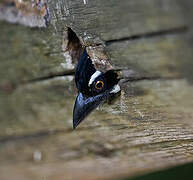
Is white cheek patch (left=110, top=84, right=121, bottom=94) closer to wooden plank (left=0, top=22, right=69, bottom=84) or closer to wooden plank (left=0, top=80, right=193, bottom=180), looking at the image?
wooden plank (left=0, top=80, right=193, bottom=180)

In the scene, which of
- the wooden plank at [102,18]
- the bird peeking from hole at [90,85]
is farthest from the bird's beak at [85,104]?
the wooden plank at [102,18]

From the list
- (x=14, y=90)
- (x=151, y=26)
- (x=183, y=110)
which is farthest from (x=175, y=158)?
(x=14, y=90)

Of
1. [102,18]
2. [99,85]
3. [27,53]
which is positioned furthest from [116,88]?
[27,53]

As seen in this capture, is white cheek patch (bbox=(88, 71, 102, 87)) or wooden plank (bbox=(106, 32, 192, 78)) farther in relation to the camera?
wooden plank (bbox=(106, 32, 192, 78))

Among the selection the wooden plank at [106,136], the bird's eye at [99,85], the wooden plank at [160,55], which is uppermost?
the bird's eye at [99,85]

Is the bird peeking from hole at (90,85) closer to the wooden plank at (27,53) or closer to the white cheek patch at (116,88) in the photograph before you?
the white cheek patch at (116,88)

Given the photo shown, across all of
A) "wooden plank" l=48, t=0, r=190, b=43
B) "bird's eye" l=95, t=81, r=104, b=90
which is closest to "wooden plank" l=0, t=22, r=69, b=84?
"wooden plank" l=48, t=0, r=190, b=43

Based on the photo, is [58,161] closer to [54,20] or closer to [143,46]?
[143,46]

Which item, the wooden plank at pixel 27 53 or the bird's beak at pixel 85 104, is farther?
the wooden plank at pixel 27 53

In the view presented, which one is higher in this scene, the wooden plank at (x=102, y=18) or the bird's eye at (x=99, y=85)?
the wooden plank at (x=102, y=18)
